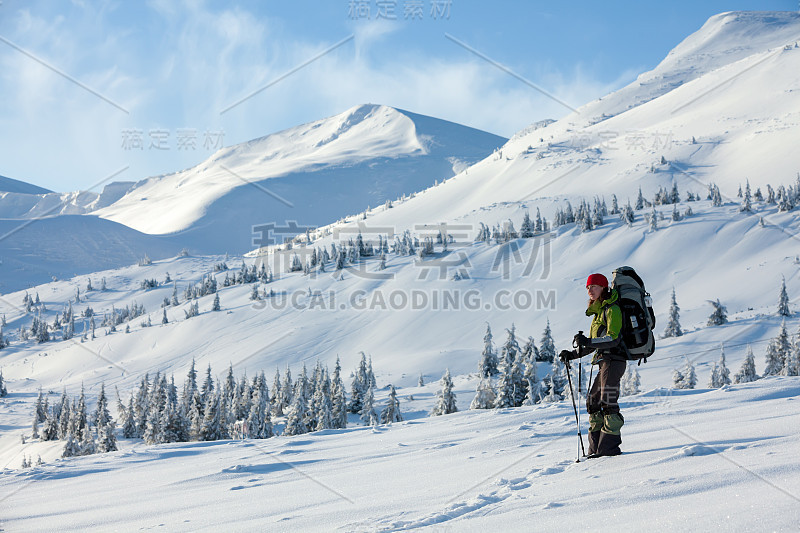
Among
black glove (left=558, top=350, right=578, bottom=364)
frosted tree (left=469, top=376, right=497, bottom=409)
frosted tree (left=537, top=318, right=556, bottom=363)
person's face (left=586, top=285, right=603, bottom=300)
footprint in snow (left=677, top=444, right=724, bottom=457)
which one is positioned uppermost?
person's face (left=586, top=285, right=603, bottom=300)

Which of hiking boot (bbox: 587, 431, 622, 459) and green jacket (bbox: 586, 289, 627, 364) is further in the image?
hiking boot (bbox: 587, 431, 622, 459)

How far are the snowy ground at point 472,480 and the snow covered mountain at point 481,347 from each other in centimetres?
5

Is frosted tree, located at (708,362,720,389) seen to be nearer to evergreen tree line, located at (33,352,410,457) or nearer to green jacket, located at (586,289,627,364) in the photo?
evergreen tree line, located at (33,352,410,457)

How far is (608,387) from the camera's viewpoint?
696 centimetres

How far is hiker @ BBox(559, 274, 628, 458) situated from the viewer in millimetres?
6766

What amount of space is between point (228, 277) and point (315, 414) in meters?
104

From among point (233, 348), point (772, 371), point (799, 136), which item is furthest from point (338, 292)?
point (799, 136)

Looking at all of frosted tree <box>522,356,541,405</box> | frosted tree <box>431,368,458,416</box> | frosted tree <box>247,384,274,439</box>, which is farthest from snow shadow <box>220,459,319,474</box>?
frosted tree <box>431,368,458,416</box>

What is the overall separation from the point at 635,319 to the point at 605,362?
730 mm

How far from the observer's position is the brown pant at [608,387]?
22.8 feet

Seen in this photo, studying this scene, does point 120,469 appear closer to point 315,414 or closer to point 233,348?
point 315,414

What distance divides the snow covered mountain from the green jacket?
4.35 ft

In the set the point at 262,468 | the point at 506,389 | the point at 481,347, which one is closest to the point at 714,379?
the point at 506,389

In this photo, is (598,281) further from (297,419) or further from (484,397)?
(297,419)
